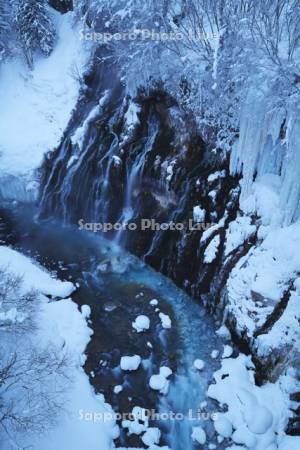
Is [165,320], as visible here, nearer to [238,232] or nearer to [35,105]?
[238,232]

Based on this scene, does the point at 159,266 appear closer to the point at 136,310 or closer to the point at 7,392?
the point at 136,310

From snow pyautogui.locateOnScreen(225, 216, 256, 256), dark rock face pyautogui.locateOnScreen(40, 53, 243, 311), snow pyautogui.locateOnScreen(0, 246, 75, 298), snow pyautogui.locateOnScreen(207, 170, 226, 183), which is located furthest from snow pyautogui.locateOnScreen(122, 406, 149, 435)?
snow pyautogui.locateOnScreen(207, 170, 226, 183)

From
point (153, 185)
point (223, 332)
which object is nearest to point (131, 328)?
point (223, 332)

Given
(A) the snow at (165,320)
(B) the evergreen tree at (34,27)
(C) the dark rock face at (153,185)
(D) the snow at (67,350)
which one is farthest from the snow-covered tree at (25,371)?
(B) the evergreen tree at (34,27)

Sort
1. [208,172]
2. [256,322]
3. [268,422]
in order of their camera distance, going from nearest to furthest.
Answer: [268,422], [256,322], [208,172]

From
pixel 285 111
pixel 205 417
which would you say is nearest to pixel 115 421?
pixel 205 417

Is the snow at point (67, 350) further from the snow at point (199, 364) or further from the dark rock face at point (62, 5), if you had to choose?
the dark rock face at point (62, 5)
